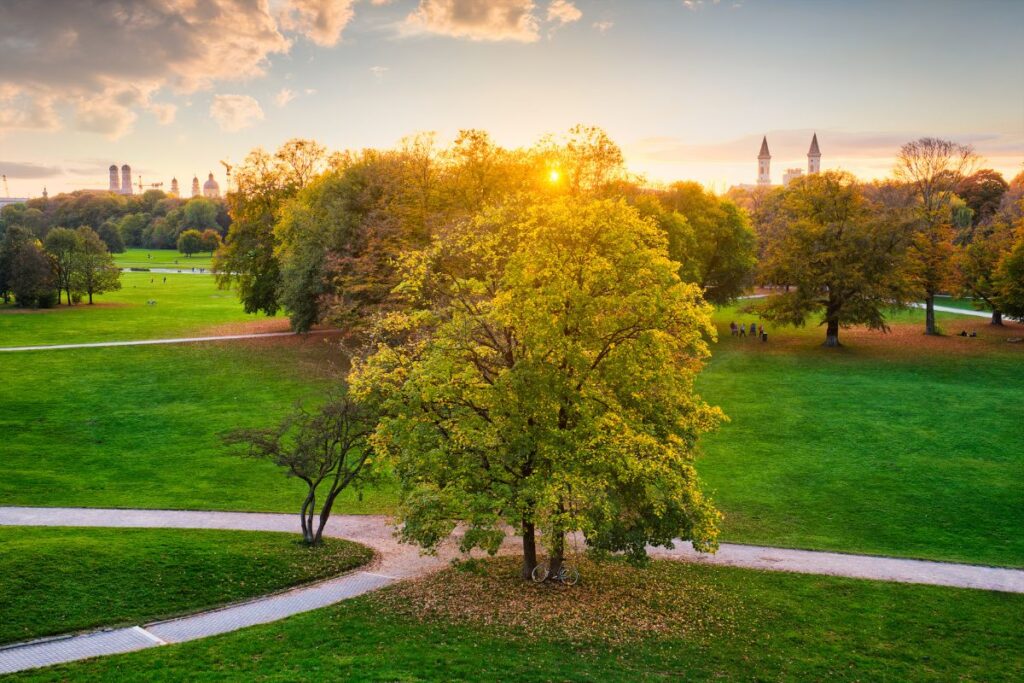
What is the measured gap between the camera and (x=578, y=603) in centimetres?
1905

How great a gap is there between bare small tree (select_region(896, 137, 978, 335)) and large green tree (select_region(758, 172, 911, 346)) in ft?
18.3

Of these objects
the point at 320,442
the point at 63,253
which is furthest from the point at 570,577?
the point at 63,253

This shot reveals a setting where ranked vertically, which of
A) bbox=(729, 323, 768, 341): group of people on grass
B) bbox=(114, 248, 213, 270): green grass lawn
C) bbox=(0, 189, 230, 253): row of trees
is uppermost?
bbox=(0, 189, 230, 253): row of trees

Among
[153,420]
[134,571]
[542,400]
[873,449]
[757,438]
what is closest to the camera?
[542,400]

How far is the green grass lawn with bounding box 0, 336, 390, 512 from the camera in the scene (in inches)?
1116

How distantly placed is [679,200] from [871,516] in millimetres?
40354

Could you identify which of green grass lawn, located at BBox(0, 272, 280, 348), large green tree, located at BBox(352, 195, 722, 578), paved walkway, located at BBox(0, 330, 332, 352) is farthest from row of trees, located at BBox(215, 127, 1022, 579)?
green grass lawn, located at BBox(0, 272, 280, 348)

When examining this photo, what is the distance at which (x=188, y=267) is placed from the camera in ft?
377

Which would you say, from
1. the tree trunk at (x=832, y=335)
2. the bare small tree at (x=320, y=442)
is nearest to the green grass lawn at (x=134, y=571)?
the bare small tree at (x=320, y=442)

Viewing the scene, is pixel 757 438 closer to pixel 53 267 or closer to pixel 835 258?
pixel 835 258

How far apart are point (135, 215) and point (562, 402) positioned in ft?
506

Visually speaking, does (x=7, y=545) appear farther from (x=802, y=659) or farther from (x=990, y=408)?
(x=990, y=408)

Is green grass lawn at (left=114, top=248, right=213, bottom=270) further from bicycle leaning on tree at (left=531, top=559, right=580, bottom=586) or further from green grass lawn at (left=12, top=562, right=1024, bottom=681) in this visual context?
green grass lawn at (left=12, top=562, right=1024, bottom=681)

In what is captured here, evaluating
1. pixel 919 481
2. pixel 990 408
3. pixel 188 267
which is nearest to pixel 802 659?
pixel 919 481
